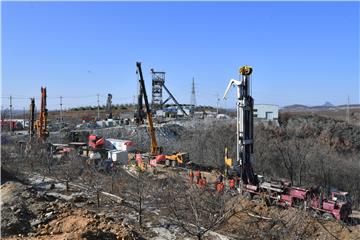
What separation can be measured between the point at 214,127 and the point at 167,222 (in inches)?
1362

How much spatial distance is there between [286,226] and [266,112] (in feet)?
166

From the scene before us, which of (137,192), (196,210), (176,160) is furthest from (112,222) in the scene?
(176,160)

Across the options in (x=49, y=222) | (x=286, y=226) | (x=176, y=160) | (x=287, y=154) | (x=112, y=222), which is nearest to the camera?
(x=49, y=222)

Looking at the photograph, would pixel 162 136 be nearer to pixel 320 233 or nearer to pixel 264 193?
pixel 264 193

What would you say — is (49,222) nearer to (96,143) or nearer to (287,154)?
(96,143)

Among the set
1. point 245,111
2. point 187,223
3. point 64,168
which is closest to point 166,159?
point 64,168

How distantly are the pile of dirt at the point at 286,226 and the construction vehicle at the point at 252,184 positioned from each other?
851mm

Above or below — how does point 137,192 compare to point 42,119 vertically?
below

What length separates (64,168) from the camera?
2997cm

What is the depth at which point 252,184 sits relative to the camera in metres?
24.2

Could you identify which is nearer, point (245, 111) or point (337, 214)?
point (337, 214)

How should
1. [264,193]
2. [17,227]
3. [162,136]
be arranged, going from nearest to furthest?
[17,227], [264,193], [162,136]

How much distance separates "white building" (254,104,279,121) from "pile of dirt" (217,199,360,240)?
154ft

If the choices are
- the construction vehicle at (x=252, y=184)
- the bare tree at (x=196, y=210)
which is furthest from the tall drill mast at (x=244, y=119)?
the bare tree at (x=196, y=210)
